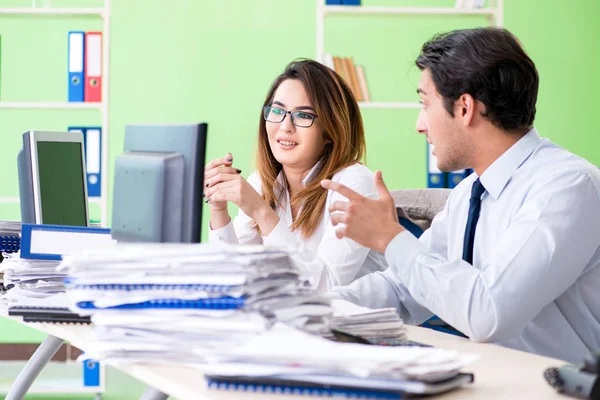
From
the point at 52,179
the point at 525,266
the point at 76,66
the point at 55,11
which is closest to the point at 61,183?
the point at 52,179

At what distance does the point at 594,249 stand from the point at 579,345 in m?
0.20

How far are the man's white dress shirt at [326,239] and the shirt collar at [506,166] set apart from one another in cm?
49

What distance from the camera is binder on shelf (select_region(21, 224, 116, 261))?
1.74m

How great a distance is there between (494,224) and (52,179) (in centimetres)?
104

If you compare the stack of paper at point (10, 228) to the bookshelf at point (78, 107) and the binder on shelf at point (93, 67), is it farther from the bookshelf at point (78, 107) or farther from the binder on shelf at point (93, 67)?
the binder on shelf at point (93, 67)

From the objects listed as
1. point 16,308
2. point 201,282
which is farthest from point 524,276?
point 16,308

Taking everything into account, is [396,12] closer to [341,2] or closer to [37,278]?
[341,2]

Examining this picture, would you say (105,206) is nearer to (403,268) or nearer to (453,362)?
(403,268)

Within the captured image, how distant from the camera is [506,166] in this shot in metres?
1.66

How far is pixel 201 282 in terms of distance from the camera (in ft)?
3.54

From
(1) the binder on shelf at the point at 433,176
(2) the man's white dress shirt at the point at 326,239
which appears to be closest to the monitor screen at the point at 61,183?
(2) the man's white dress shirt at the point at 326,239

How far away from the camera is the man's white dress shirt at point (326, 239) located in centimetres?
218

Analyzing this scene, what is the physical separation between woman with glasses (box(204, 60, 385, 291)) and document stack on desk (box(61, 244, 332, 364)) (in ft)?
3.52

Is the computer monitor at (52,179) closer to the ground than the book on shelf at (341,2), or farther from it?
closer to the ground
